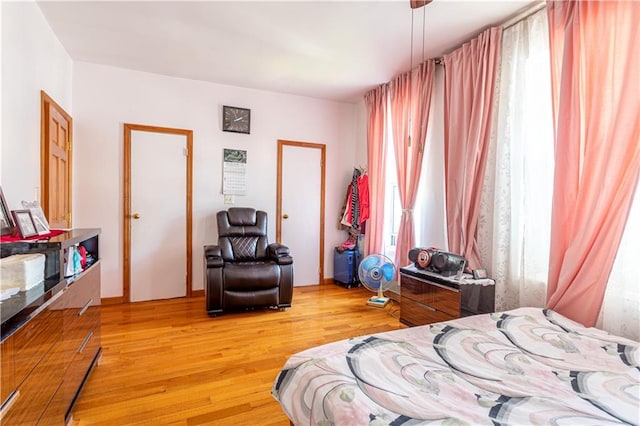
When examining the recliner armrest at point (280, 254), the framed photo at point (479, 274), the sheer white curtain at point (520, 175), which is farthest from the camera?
the recliner armrest at point (280, 254)

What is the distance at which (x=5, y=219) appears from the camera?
65.3 inches

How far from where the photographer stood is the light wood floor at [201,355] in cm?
175

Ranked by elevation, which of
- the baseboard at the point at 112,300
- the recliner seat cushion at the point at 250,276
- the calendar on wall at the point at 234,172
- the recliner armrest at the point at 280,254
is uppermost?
the calendar on wall at the point at 234,172

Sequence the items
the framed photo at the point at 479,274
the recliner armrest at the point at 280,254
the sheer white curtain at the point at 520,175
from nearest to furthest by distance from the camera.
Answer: the sheer white curtain at the point at 520,175
the framed photo at the point at 479,274
the recliner armrest at the point at 280,254

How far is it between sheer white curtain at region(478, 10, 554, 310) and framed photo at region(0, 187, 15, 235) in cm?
311

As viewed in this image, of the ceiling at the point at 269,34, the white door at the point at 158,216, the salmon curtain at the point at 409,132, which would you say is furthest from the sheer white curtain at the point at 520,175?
the white door at the point at 158,216

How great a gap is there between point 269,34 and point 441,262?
94.6 inches

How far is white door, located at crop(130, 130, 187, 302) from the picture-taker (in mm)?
3619

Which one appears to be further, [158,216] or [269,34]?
[158,216]

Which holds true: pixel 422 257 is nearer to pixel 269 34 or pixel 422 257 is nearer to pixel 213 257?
pixel 213 257

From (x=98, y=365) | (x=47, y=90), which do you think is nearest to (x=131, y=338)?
(x=98, y=365)

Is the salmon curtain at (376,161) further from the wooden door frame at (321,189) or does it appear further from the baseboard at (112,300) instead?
the baseboard at (112,300)

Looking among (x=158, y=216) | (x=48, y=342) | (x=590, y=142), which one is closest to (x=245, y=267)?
(x=158, y=216)

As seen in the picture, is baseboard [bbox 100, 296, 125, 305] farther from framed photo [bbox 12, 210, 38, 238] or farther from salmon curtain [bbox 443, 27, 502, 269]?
salmon curtain [bbox 443, 27, 502, 269]
